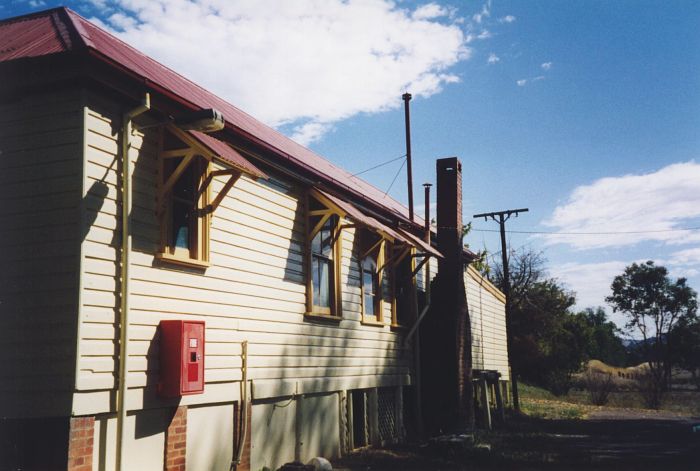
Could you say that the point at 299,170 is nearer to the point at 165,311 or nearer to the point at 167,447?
the point at 165,311

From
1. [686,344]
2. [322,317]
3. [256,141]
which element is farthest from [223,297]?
[686,344]

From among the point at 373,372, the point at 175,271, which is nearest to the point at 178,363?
the point at 175,271

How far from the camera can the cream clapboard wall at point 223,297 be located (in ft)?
22.1

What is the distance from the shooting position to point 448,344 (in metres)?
15.9

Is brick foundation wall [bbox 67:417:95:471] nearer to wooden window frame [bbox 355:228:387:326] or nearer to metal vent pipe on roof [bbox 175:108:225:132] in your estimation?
metal vent pipe on roof [bbox 175:108:225:132]

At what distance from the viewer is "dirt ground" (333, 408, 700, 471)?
1176 cm

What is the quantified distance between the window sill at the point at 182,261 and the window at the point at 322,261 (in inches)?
131

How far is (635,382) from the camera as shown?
45.8 metres

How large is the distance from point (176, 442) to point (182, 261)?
2.14 metres

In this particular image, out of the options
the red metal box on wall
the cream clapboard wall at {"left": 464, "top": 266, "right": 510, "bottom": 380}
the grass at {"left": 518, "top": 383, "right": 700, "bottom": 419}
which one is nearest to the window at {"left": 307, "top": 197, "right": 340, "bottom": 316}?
the red metal box on wall

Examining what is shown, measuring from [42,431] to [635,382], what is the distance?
4632cm

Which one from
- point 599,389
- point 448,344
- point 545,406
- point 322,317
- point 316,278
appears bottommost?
point 545,406

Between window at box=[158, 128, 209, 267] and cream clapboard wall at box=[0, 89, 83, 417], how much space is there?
1221 mm

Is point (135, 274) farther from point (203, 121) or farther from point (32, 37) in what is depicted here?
point (32, 37)
